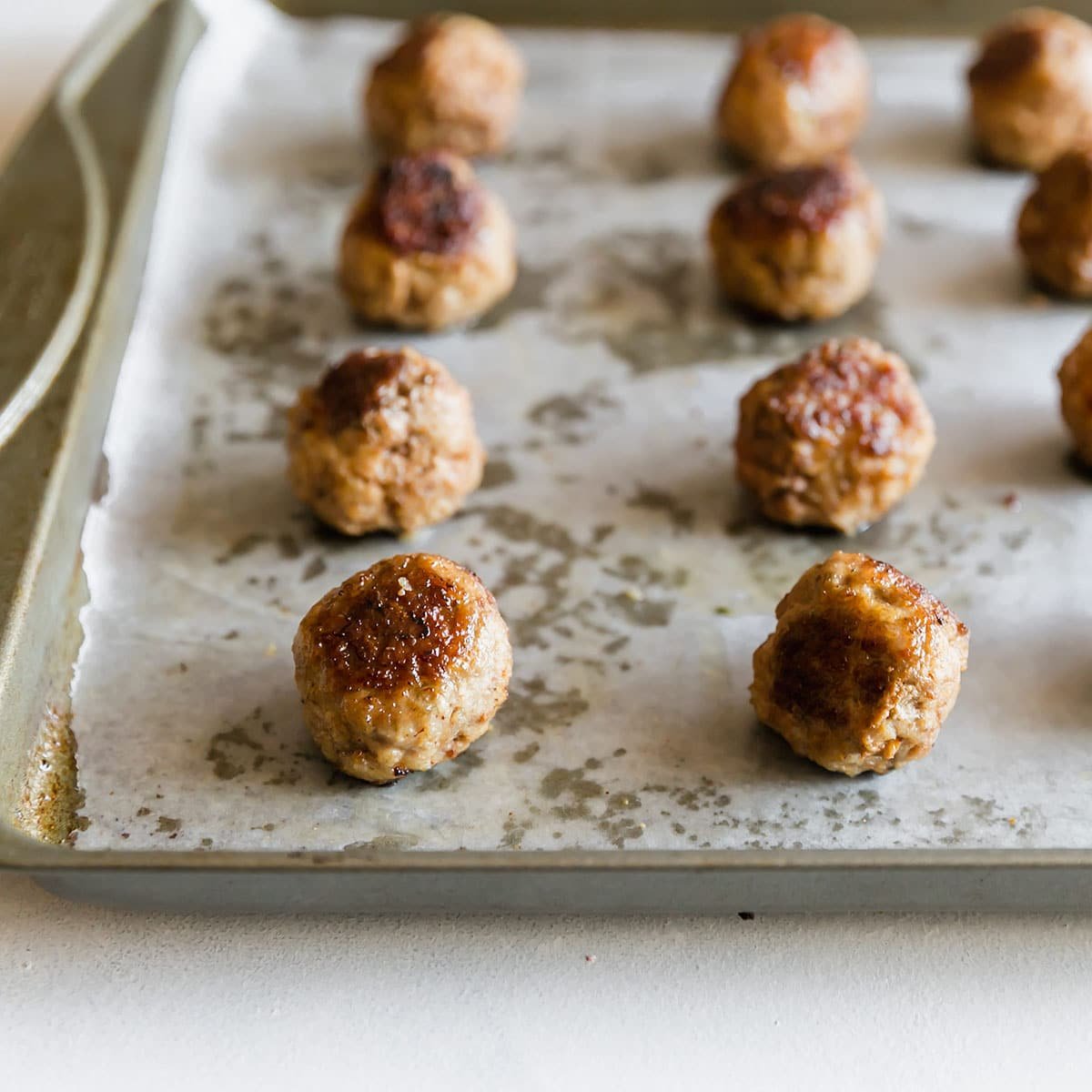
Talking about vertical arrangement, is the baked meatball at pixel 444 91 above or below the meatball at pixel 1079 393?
above

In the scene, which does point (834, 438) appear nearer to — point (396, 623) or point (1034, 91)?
point (396, 623)

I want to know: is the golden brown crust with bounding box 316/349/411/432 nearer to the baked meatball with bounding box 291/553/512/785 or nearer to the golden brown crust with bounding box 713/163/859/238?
the baked meatball with bounding box 291/553/512/785

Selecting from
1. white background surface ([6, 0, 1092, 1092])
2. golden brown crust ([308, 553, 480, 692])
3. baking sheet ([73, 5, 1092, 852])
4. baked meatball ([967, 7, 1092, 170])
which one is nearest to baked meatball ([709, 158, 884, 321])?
baking sheet ([73, 5, 1092, 852])

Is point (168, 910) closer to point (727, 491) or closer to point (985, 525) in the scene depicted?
point (727, 491)

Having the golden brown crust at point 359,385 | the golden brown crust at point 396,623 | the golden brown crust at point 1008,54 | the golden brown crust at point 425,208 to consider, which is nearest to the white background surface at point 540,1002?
the golden brown crust at point 396,623

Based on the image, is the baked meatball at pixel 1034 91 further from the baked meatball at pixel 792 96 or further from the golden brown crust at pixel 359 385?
the golden brown crust at pixel 359 385

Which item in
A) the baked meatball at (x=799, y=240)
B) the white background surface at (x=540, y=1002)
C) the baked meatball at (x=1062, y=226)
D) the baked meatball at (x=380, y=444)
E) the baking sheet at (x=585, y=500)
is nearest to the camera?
the white background surface at (x=540, y=1002)
